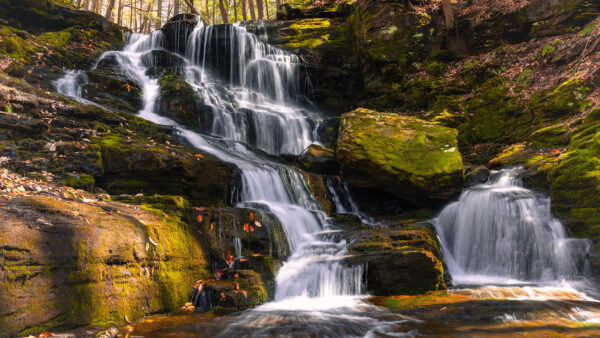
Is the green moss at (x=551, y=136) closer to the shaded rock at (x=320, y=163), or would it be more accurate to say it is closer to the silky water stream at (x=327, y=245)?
the silky water stream at (x=327, y=245)

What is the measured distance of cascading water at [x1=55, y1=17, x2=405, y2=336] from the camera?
586 centimetres

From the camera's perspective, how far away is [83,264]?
12.5ft

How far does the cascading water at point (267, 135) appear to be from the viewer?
19.2ft

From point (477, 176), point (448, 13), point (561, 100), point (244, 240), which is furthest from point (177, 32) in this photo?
point (561, 100)

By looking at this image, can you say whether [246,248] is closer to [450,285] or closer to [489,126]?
[450,285]

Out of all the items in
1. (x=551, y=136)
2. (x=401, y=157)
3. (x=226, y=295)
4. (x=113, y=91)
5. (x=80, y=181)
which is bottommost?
(x=226, y=295)

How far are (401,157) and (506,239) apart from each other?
3058 millimetres

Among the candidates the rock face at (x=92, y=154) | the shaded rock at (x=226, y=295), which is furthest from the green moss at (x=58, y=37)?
the shaded rock at (x=226, y=295)

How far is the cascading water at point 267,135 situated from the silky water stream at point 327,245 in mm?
32

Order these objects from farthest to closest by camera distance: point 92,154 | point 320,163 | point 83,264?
1. point 320,163
2. point 92,154
3. point 83,264

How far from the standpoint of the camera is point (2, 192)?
4.45 metres

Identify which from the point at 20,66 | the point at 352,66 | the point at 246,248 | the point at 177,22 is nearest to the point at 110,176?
the point at 246,248

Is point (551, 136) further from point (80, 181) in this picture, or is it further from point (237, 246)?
point (80, 181)

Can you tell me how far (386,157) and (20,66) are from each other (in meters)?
11.8
